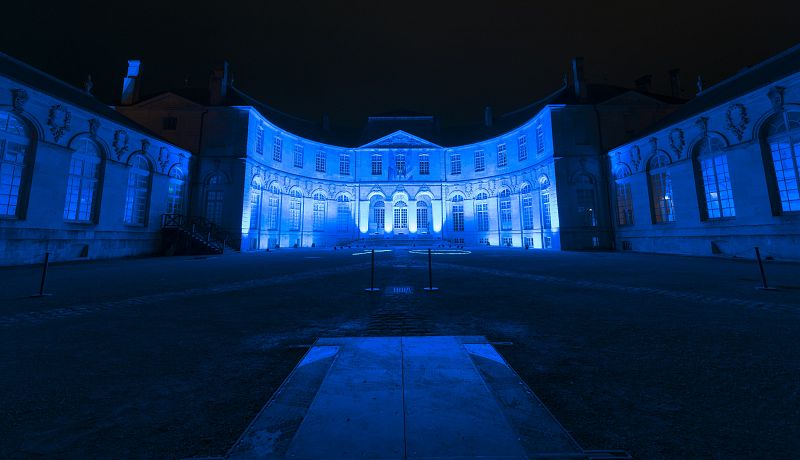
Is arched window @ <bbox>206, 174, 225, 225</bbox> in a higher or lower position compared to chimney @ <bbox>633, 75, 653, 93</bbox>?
lower

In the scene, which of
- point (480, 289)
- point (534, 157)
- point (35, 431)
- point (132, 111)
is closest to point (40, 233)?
point (132, 111)

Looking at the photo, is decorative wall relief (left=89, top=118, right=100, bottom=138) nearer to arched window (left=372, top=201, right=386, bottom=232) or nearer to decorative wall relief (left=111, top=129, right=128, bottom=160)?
decorative wall relief (left=111, top=129, right=128, bottom=160)

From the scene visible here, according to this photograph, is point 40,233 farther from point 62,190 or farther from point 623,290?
point 623,290

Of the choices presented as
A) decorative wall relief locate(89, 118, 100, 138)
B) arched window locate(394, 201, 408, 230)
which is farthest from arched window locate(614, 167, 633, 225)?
decorative wall relief locate(89, 118, 100, 138)

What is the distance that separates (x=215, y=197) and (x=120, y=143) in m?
6.82

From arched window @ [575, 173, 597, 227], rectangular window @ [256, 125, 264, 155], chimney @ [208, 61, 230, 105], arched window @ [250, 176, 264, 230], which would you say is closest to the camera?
arched window @ [575, 173, 597, 227]

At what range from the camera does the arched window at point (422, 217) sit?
109ft

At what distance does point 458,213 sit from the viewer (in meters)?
33.1

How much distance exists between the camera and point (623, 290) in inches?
251

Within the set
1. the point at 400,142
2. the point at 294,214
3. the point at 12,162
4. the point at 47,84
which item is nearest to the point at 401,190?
the point at 400,142

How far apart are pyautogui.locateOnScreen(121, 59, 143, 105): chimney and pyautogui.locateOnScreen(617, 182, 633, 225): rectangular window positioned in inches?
1545

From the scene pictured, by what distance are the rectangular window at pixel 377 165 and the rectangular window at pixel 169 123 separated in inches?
717

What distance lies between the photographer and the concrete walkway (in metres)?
1.46

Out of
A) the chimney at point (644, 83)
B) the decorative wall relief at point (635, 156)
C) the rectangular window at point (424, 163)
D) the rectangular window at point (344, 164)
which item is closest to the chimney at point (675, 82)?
the chimney at point (644, 83)
